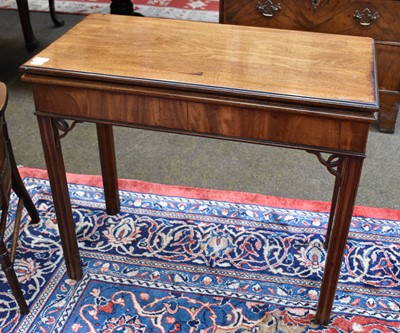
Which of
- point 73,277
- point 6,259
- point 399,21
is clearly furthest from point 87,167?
point 399,21

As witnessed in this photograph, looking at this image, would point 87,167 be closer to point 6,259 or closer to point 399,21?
point 6,259

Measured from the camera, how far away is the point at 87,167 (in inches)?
114

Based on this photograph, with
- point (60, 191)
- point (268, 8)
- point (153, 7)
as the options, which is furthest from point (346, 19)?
point (153, 7)

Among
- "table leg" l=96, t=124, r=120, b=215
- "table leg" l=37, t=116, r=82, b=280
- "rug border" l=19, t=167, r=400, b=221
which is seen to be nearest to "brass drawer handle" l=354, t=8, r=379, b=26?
"rug border" l=19, t=167, r=400, b=221

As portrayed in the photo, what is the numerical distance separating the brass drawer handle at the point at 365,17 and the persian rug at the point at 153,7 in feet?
7.25

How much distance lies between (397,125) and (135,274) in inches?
80.7

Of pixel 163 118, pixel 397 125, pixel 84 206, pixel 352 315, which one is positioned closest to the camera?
pixel 163 118

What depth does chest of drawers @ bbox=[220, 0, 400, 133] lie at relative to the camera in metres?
2.89

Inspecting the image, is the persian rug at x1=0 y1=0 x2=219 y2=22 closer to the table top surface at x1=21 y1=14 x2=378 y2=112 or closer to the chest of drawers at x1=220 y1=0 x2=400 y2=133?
the chest of drawers at x1=220 y1=0 x2=400 y2=133

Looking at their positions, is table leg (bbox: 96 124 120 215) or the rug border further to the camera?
the rug border

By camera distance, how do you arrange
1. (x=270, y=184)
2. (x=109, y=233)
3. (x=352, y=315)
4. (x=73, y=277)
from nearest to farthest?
(x=352, y=315) → (x=73, y=277) → (x=109, y=233) → (x=270, y=184)

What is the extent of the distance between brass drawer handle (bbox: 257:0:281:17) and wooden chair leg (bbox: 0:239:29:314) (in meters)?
1.98

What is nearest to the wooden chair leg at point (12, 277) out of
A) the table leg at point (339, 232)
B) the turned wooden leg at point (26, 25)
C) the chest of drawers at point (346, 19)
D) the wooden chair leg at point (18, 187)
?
the wooden chair leg at point (18, 187)

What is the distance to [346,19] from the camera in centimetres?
294
